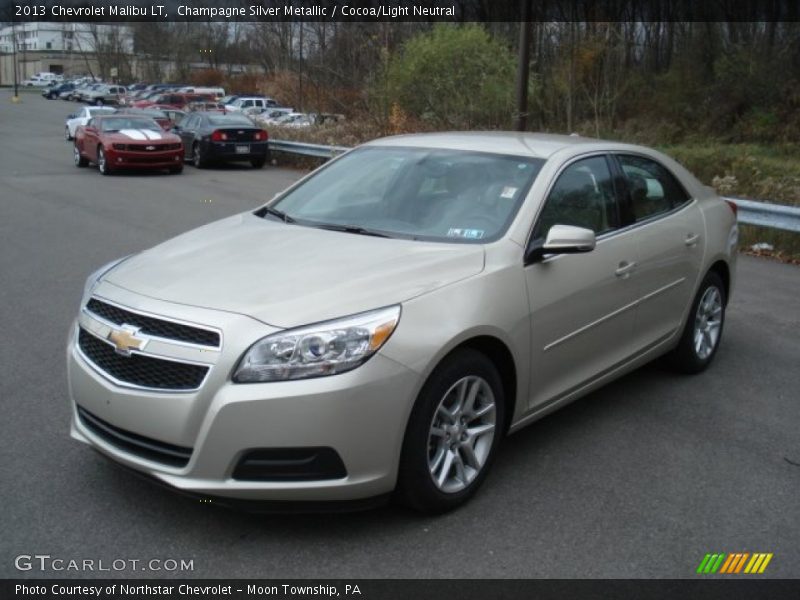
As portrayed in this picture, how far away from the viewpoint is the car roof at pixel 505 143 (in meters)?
4.82

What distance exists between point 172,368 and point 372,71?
2429 cm

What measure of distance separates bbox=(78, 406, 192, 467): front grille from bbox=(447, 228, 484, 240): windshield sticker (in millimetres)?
1732

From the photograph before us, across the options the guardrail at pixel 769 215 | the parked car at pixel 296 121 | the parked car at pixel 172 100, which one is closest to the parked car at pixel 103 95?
the parked car at pixel 172 100

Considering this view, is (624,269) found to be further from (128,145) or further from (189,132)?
(189,132)

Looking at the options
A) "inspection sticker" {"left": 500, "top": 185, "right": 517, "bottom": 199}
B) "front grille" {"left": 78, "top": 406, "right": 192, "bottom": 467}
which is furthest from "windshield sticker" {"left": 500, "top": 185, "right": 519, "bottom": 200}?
"front grille" {"left": 78, "top": 406, "right": 192, "bottom": 467}

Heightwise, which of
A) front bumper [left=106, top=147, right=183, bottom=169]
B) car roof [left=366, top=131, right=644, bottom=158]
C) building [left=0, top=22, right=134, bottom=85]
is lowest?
front bumper [left=106, top=147, right=183, bottom=169]

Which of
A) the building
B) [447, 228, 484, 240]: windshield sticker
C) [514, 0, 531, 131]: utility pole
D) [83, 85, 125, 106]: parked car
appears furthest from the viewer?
the building

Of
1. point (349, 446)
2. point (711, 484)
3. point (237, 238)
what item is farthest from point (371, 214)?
point (711, 484)

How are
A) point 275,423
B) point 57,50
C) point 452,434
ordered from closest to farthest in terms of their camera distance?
point 275,423 < point 452,434 < point 57,50

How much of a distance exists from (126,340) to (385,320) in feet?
3.51

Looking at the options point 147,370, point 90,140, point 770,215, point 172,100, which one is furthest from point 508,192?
point 172,100

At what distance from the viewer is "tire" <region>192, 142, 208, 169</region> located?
2159 cm

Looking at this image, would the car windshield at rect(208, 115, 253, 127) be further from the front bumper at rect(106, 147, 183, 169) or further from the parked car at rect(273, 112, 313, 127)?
the parked car at rect(273, 112, 313, 127)

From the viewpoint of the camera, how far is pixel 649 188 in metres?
5.36
